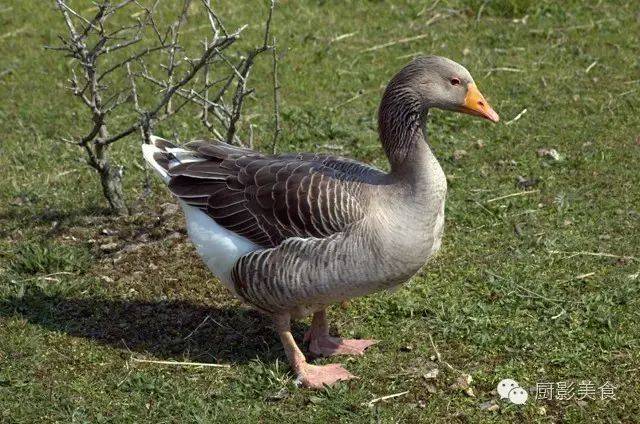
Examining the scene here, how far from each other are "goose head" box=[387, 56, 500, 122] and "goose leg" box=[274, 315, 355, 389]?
1.32 metres

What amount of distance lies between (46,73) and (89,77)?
11.4 feet

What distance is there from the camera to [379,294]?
18.7ft

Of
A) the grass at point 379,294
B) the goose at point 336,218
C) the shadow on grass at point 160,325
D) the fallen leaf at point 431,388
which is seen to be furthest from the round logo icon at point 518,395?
the shadow on grass at point 160,325

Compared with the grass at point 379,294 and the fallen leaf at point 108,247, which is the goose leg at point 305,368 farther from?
the fallen leaf at point 108,247

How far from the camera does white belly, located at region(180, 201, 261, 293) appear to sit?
498 cm

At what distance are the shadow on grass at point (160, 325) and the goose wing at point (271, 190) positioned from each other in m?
0.74

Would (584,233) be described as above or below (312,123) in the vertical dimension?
below

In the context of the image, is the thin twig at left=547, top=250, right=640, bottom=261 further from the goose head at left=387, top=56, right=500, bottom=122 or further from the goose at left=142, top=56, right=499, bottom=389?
the goose head at left=387, top=56, right=500, bottom=122

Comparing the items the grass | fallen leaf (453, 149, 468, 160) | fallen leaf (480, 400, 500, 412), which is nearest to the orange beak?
the grass

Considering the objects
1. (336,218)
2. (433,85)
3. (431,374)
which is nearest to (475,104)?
(433,85)

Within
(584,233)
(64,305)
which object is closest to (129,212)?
(64,305)

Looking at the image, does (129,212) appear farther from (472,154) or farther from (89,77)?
(472,154)

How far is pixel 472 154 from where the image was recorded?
7324mm

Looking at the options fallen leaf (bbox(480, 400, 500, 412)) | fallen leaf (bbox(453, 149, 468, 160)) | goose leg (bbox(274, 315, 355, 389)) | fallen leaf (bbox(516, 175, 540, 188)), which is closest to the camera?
fallen leaf (bbox(480, 400, 500, 412))
